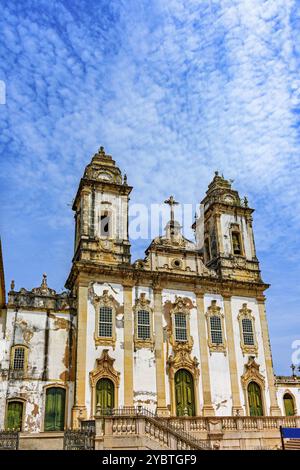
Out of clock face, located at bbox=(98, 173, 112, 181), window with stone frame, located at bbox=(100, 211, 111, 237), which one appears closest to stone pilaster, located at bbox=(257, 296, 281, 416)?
window with stone frame, located at bbox=(100, 211, 111, 237)

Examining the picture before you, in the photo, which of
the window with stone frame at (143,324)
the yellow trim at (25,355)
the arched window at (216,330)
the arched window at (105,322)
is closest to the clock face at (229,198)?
the arched window at (216,330)

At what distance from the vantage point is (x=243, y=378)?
2603 cm

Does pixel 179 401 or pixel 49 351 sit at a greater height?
pixel 49 351

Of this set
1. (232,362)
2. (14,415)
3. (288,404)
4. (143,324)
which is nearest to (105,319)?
(143,324)

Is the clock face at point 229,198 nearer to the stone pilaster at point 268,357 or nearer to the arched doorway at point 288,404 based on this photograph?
the stone pilaster at point 268,357

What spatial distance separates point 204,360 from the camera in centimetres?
2567

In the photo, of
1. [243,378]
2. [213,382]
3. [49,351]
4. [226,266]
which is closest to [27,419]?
[49,351]

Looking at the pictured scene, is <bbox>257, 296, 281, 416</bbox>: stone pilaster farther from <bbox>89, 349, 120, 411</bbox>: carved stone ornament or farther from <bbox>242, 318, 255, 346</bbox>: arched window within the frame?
<bbox>89, 349, 120, 411</bbox>: carved stone ornament

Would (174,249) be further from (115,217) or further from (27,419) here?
(27,419)

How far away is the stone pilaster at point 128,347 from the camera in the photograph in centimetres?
2336

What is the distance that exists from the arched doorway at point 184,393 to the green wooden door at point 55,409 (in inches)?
233

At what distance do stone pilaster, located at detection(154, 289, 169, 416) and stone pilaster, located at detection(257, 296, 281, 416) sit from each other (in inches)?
261

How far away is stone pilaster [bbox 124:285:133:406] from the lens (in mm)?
23359

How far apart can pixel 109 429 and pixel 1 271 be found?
10.5 m
